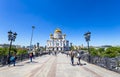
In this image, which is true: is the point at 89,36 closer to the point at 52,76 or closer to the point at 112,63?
the point at 112,63

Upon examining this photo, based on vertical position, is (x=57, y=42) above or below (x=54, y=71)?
above

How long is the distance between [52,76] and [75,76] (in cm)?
172

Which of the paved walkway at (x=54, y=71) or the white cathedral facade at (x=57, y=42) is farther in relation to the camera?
the white cathedral facade at (x=57, y=42)

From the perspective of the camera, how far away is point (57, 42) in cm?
14600

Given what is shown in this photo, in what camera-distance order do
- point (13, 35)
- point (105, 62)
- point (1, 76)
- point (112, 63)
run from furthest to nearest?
point (13, 35)
point (105, 62)
point (112, 63)
point (1, 76)

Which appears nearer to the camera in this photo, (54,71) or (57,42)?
(54,71)

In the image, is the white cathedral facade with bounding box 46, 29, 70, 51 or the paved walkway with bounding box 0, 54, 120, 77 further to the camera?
the white cathedral facade with bounding box 46, 29, 70, 51

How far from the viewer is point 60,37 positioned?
488 feet

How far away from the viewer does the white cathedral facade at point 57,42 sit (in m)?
146

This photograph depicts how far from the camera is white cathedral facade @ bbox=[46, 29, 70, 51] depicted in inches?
5743

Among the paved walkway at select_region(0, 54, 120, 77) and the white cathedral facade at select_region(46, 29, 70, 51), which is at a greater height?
the white cathedral facade at select_region(46, 29, 70, 51)

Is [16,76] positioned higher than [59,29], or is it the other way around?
[59,29]

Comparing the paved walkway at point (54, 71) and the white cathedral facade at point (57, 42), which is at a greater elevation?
the white cathedral facade at point (57, 42)

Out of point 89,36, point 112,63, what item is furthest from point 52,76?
point 89,36
